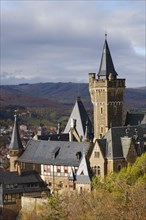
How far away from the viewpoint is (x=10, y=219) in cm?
8825

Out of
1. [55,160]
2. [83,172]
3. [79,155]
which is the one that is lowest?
[83,172]

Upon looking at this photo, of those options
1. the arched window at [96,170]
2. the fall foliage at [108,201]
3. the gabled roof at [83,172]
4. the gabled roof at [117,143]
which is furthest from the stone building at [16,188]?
the gabled roof at [117,143]

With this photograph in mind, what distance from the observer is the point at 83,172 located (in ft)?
294

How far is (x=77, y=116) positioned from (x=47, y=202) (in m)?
28.6

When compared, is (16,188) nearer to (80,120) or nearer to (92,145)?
(92,145)

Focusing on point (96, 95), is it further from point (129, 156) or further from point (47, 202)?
point (47, 202)

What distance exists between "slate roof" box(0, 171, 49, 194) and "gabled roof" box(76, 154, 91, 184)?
807cm

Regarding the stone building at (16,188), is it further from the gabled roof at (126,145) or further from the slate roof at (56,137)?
the gabled roof at (126,145)

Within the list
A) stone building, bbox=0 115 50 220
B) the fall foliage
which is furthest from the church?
the fall foliage

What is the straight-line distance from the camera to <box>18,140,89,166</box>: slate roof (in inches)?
3740

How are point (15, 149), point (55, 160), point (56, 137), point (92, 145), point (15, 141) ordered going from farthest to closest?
point (56, 137)
point (15, 141)
point (15, 149)
point (55, 160)
point (92, 145)

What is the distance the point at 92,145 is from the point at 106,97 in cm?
1405

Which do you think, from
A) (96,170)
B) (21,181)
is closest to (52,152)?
(21,181)

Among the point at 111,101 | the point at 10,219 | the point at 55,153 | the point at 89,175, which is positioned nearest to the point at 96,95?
the point at 111,101
